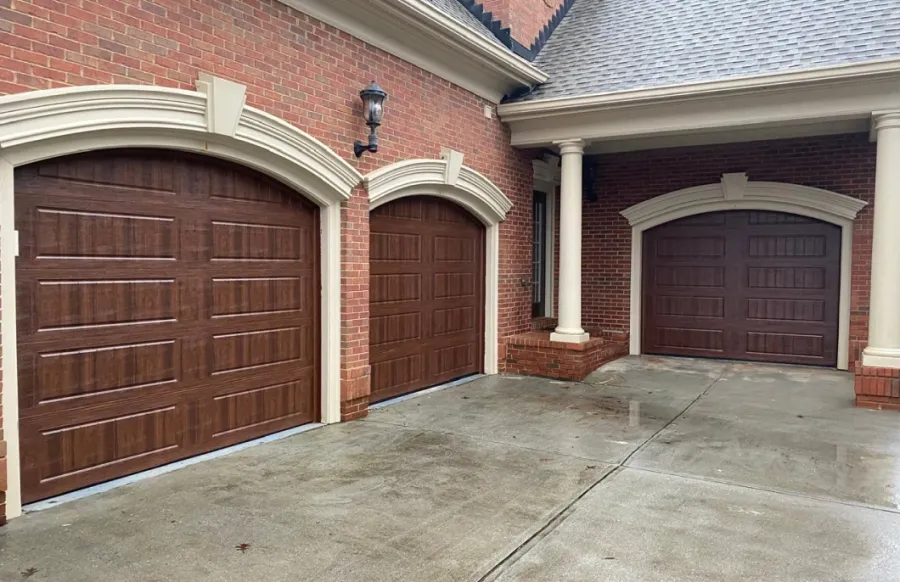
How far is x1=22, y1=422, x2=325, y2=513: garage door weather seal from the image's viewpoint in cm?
391

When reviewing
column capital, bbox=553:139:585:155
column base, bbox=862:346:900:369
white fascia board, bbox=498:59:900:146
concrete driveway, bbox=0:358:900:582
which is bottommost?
concrete driveway, bbox=0:358:900:582

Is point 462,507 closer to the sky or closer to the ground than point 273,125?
closer to the ground

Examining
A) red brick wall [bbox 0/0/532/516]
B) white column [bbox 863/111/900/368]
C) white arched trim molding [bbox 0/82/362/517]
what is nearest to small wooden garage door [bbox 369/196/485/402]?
red brick wall [bbox 0/0/532/516]

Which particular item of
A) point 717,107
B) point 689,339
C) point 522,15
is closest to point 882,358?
point 717,107

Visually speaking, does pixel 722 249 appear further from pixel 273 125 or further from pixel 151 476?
pixel 151 476

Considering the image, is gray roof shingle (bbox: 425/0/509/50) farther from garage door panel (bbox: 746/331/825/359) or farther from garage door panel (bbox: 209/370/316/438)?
garage door panel (bbox: 746/331/825/359)

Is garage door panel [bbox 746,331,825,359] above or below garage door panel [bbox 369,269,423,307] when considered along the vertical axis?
below

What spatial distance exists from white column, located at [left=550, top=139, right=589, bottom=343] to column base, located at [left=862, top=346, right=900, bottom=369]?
10.2 feet

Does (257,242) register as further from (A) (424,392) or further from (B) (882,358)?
(B) (882,358)

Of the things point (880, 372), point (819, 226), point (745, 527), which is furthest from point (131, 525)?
point (819, 226)

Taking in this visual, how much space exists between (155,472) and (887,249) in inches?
281

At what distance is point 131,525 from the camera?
3.60 metres

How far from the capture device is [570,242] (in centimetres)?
855

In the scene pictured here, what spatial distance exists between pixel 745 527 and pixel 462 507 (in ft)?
5.26
